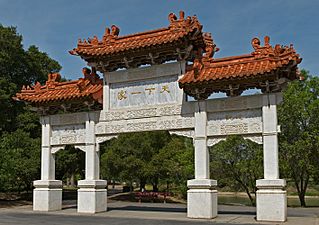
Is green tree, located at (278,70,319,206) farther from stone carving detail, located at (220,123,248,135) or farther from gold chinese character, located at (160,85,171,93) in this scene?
gold chinese character, located at (160,85,171,93)

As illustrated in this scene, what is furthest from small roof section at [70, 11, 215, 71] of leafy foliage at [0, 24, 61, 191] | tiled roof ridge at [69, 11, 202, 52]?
leafy foliage at [0, 24, 61, 191]

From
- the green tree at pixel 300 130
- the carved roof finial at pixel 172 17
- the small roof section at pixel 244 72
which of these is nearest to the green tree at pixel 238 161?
the green tree at pixel 300 130

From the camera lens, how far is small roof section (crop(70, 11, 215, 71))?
1357 centimetres

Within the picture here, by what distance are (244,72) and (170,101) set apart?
2896 millimetres

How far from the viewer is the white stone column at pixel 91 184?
48.4 ft

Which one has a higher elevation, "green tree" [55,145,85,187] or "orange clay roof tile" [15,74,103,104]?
"orange clay roof tile" [15,74,103,104]

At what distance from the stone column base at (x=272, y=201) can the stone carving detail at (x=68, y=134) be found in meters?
7.00

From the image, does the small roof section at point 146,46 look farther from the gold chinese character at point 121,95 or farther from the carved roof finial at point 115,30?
the gold chinese character at point 121,95

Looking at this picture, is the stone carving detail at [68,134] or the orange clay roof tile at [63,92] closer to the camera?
the orange clay roof tile at [63,92]

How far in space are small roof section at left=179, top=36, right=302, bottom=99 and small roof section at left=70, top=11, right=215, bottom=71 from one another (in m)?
0.70

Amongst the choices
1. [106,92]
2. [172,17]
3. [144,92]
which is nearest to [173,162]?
[106,92]

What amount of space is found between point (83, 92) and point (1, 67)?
13.4m

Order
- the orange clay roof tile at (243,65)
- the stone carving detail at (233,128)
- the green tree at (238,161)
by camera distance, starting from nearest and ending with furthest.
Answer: the orange clay roof tile at (243,65) → the stone carving detail at (233,128) → the green tree at (238,161)

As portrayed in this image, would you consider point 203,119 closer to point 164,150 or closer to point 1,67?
point 164,150
